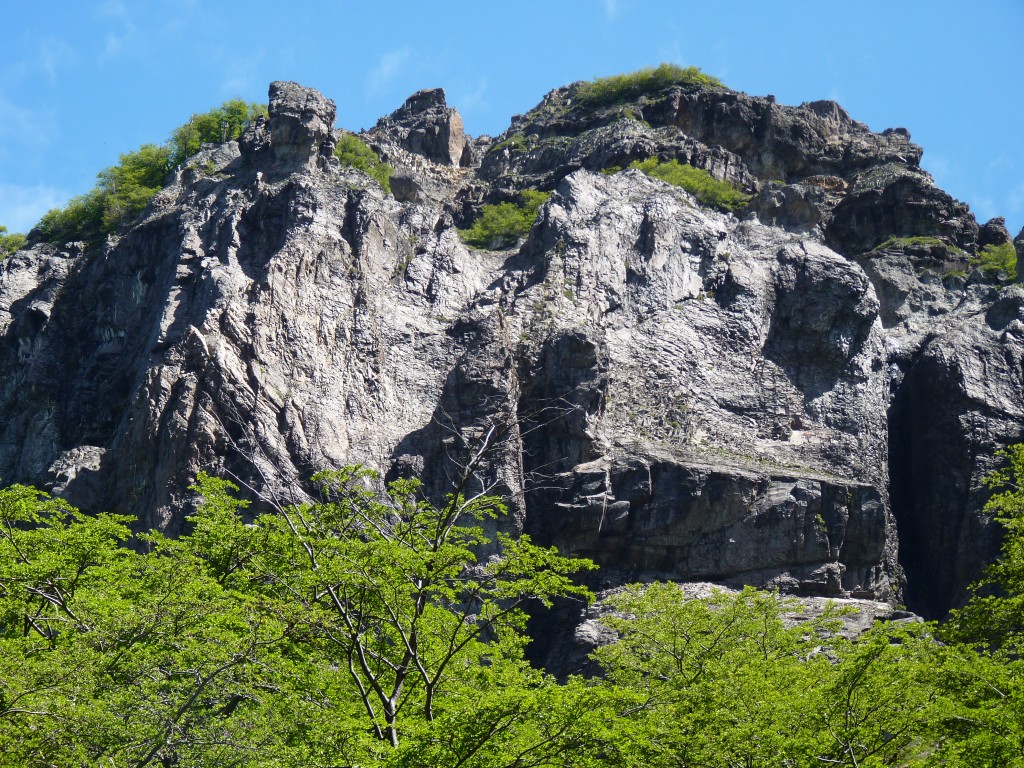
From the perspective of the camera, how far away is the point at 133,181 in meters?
65.9

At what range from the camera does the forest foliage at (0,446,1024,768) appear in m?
18.6

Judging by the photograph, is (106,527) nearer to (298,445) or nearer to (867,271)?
(298,445)

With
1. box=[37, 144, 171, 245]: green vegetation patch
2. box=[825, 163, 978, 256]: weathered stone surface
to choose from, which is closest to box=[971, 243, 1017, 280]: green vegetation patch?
box=[825, 163, 978, 256]: weathered stone surface

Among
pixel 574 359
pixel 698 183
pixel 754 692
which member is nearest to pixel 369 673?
pixel 754 692

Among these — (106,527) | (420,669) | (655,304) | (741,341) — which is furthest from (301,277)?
(420,669)

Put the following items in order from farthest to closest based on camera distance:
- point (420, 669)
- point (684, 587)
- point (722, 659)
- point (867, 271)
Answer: point (867, 271), point (684, 587), point (722, 659), point (420, 669)

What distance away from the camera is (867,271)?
56.3 m

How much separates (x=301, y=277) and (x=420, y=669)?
29777 mm

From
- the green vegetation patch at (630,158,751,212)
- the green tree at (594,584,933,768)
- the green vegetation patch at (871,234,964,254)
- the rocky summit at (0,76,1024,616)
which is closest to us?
the green tree at (594,584,933,768)

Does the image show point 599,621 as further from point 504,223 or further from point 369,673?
point 504,223

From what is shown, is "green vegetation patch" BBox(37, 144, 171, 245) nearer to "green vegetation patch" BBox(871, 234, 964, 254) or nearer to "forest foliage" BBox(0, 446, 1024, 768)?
"green vegetation patch" BBox(871, 234, 964, 254)

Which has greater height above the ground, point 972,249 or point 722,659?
point 972,249

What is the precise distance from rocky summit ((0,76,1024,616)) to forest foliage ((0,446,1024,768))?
13.3 meters

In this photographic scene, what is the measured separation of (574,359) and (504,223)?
15.3 meters
